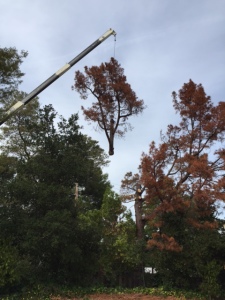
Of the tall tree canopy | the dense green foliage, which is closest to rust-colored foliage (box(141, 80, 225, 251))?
the dense green foliage

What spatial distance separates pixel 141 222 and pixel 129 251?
7.12 feet

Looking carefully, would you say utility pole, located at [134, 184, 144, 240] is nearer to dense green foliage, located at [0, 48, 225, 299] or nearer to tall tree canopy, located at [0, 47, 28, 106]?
dense green foliage, located at [0, 48, 225, 299]

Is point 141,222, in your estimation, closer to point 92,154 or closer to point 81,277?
point 81,277

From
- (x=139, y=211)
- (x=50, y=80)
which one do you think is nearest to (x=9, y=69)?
(x=50, y=80)

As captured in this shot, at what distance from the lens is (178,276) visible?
17.5m

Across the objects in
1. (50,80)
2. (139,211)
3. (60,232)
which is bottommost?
(60,232)

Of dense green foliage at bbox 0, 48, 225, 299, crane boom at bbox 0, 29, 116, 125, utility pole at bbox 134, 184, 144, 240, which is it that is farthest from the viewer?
utility pole at bbox 134, 184, 144, 240

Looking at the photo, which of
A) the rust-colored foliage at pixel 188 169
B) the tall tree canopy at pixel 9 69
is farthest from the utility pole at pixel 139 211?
the tall tree canopy at pixel 9 69

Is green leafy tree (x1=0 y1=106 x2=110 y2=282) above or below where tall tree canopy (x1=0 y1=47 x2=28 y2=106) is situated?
below

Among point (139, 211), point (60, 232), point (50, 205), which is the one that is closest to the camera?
point (60, 232)

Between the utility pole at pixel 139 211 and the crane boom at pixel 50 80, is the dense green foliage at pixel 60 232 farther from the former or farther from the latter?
the crane boom at pixel 50 80

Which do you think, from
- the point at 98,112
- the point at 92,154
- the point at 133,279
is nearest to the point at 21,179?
the point at 98,112

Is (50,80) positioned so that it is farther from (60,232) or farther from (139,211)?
(139,211)

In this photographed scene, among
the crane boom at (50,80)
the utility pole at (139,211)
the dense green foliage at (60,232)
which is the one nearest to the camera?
the crane boom at (50,80)
